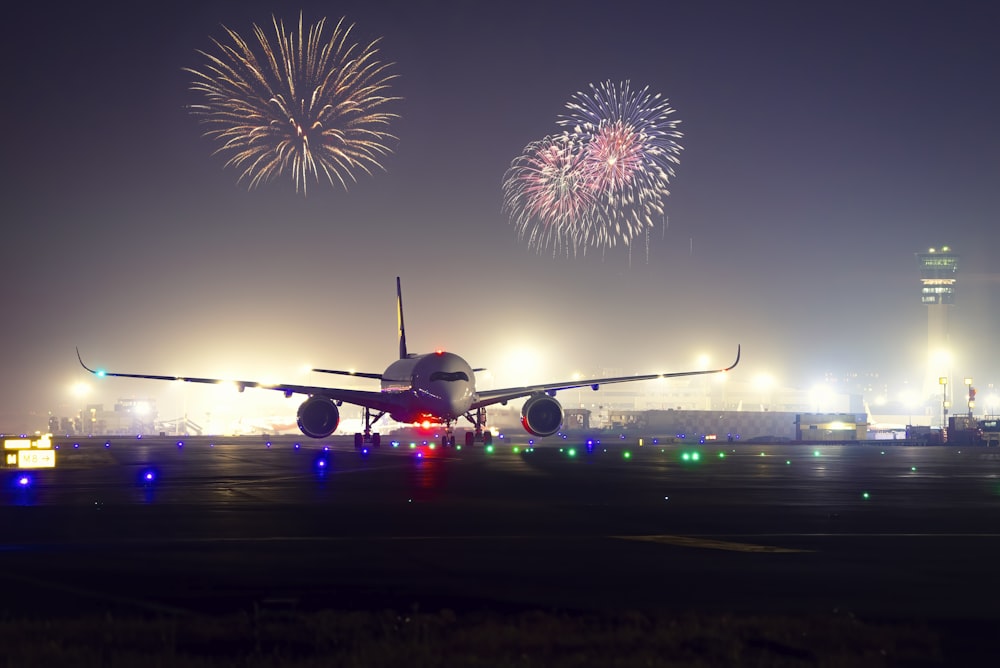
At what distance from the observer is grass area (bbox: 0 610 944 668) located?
10359 mm

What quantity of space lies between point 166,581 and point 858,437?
12864 centimetres

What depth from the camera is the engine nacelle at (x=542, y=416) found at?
70500 mm

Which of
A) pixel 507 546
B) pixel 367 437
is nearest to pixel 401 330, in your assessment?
pixel 367 437

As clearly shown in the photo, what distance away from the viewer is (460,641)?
440 inches

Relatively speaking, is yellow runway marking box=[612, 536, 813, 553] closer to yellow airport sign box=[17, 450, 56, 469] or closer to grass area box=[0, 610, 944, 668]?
grass area box=[0, 610, 944, 668]

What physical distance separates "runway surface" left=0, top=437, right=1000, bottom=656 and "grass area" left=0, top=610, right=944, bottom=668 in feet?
2.83

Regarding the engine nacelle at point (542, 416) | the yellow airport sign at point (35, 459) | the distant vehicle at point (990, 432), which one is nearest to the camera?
the yellow airport sign at point (35, 459)

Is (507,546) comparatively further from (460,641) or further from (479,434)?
(479,434)

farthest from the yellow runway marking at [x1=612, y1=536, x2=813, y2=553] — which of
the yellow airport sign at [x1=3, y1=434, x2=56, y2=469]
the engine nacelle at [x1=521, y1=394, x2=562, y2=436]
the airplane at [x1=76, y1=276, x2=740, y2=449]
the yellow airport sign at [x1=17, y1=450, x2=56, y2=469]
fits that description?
the engine nacelle at [x1=521, y1=394, x2=562, y2=436]

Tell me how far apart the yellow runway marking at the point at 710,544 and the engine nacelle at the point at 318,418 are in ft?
160

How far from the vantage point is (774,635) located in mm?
11344

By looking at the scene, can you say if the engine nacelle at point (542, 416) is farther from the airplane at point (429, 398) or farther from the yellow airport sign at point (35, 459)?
the yellow airport sign at point (35, 459)

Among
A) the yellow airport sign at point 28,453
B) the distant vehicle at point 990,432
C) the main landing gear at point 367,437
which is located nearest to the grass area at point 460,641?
the yellow airport sign at point 28,453

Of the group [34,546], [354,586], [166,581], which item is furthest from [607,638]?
[34,546]
